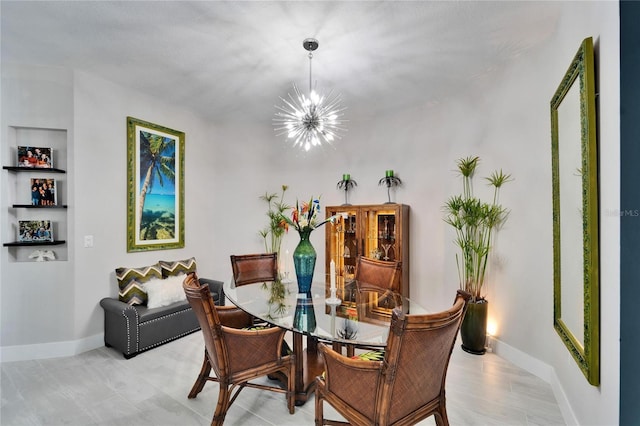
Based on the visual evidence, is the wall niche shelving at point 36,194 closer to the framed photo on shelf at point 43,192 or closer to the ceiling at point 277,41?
the framed photo on shelf at point 43,192

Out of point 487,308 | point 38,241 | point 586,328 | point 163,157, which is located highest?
point 163,157

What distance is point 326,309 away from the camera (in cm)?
200

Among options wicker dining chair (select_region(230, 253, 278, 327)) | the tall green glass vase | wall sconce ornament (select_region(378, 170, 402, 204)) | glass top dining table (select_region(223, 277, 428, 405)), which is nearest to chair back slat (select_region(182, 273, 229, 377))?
glass top dining table (select_region(223, 277, 428, 405))

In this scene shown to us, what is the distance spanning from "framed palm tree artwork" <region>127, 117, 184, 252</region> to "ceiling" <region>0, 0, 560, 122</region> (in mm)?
574

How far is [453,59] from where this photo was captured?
2.67m

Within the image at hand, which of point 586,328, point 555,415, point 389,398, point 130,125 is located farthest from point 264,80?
point 555,415

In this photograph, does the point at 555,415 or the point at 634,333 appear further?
the point at 555,415

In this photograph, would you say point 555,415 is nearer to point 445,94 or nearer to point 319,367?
point 319,367

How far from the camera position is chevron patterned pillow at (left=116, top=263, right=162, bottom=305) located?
3133mm

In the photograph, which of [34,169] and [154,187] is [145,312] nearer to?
[154,187]

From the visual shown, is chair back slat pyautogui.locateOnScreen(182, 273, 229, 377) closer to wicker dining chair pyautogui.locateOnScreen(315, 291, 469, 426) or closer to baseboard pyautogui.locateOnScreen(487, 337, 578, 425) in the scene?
wicker dining chair pyautogui.locateOnScreen(315, 291, 469, 426)

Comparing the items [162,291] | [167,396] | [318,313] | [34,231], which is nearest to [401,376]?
[318,313]

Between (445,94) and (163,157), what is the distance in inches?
140

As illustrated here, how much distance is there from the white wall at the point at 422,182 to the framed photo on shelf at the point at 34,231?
0.30m
